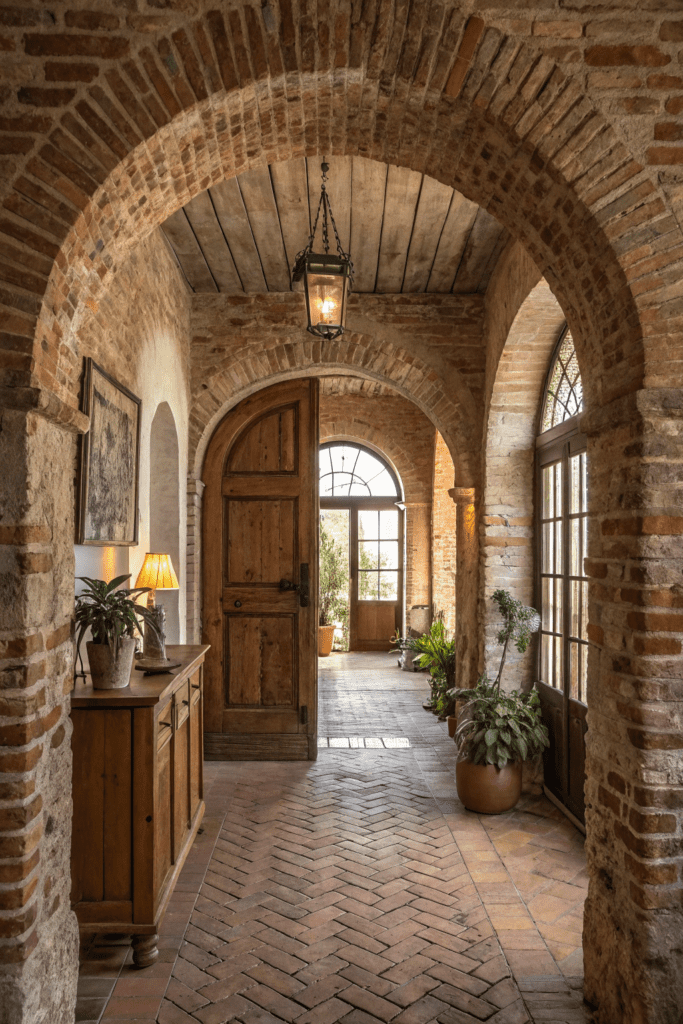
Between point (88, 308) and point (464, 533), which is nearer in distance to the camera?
point (88, 308)

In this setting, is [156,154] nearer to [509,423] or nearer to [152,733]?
[152,733]

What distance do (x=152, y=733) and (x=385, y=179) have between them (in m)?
3.33

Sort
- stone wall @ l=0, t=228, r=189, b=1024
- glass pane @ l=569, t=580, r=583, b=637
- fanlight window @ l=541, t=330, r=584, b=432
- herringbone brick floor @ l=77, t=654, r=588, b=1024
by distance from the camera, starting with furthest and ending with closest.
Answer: fanlight window @ l=541, t=330, r=584, b=432, glass pane @ l=569, t=580, r=583, b=637, herringbone brick floor @ l=77, t=654, r=588, b=1024, stone wall @ l=0, t=228, r=189, b=1024

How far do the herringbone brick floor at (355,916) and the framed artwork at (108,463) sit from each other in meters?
1.79

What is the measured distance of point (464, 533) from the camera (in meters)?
5.77

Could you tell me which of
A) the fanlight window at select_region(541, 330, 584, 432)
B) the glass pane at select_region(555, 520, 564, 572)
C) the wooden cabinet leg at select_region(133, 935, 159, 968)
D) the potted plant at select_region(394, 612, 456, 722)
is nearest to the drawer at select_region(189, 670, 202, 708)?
the wooden cabinet leg at select_region(133, 935, 159, 968)

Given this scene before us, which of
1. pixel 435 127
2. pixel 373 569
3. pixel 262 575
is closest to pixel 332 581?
pixel 373 569

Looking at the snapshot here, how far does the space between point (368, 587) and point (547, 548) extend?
661 centimetres

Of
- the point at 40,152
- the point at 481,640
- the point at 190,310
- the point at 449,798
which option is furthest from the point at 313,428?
the point at 40,152

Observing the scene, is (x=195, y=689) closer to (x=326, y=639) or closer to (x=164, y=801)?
(x=164, y=801)

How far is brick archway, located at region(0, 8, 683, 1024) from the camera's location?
84.1 inches

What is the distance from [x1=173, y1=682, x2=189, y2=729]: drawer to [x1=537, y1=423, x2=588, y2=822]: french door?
2.25 metres

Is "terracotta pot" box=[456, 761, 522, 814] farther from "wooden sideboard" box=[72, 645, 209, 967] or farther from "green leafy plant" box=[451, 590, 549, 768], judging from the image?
"wooden sideboard" box=[72, 645, 209, 967]

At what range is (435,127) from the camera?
8.70 feet
